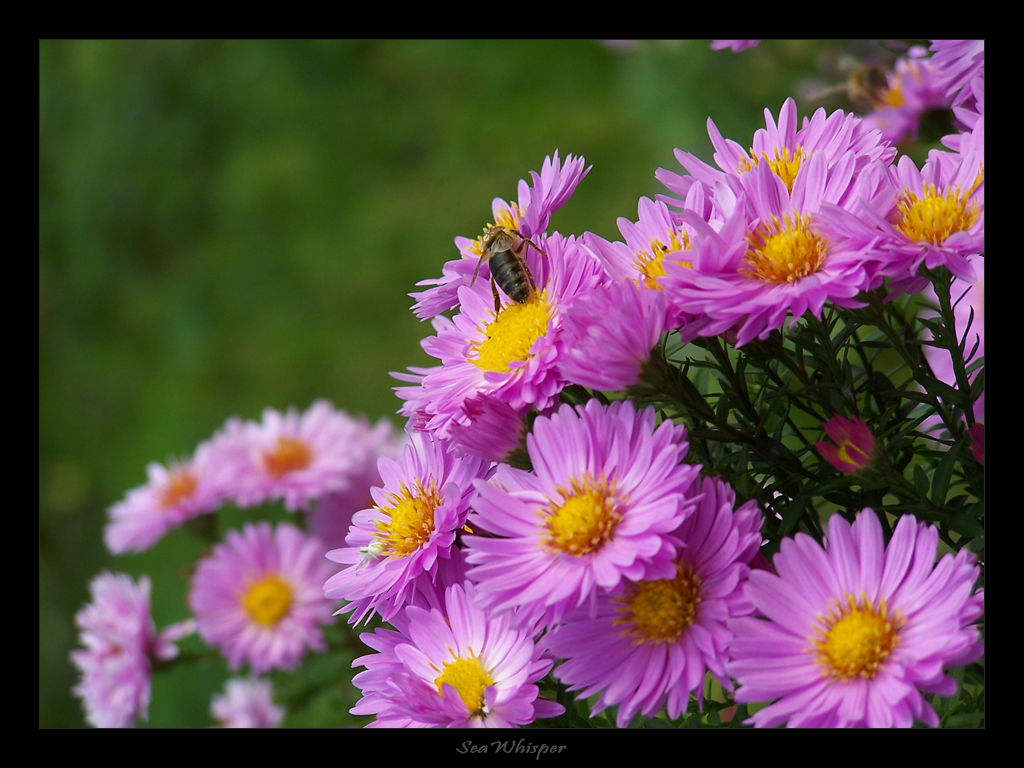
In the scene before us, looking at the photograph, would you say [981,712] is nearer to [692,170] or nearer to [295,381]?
[692,170]

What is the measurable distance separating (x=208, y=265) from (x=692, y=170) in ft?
7.33

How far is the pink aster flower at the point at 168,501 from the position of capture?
40.2 inches

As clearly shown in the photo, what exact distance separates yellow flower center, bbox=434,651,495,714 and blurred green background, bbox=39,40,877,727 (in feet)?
5.27

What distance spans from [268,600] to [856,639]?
0.76 m

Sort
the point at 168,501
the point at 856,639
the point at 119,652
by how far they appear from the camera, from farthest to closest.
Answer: the point at 168,501 → the point at 119,652 → the point at 856,639

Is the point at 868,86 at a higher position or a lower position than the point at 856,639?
higher

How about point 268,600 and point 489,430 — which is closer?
point 489,430

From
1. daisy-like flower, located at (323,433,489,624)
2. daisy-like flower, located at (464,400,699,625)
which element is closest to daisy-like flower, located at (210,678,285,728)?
daisy-like flower, located at (323,433,489,624)

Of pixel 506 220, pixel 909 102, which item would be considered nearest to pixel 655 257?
pixel 506 220

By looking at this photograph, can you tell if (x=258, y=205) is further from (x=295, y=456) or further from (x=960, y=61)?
(x=960, y=61)

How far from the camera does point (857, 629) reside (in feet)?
1.24

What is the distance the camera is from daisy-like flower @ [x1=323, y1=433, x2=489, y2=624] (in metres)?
0.44

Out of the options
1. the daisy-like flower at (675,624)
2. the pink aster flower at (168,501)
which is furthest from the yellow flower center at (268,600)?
the daisy-like flower at (675,624)

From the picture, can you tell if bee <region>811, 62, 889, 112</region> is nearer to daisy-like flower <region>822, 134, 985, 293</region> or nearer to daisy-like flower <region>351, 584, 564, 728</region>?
daisy-like flower <region>822, 134, 985, 293</region>
